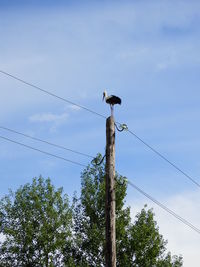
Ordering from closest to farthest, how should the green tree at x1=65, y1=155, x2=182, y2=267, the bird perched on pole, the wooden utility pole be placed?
1. the wooden utility pole
2. the bird perched on pole
3. the green tree at x1=65, y1=155, x2=182, y2=267

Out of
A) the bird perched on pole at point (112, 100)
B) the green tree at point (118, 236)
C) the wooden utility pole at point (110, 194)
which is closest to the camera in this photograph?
the wooden utility pole at point (110, 194)

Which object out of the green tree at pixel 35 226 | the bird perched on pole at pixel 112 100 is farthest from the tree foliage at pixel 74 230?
the bird perched on pole at pixel 112 100

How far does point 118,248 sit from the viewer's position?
119 ft

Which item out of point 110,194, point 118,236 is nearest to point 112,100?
point 110,194

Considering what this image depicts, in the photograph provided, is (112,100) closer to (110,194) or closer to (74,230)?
(110,194)

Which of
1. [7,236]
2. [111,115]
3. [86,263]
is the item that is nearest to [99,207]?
[86,263]

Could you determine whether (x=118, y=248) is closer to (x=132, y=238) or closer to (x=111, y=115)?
(x=132, y=238)

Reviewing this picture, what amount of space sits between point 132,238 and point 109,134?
25708 mm

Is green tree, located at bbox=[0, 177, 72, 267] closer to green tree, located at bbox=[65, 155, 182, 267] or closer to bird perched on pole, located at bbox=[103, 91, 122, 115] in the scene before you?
green tree, located at bbox=[65, 155, 182, 267]

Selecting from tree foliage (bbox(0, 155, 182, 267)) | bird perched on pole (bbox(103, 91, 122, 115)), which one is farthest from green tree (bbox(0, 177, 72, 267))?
bird perched on pole (bbox(103, 91, 122, 115))

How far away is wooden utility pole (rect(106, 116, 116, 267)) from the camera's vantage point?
1157cm

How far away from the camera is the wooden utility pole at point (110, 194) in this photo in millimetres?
11574

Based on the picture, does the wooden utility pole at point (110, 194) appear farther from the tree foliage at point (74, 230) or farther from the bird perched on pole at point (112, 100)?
the tree foliage at point (74, 230)

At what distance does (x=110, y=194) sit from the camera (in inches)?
479
